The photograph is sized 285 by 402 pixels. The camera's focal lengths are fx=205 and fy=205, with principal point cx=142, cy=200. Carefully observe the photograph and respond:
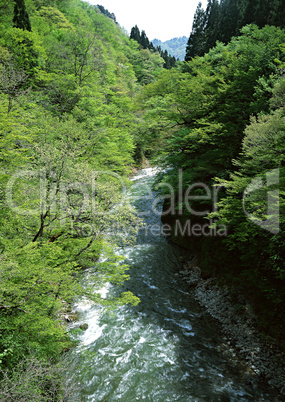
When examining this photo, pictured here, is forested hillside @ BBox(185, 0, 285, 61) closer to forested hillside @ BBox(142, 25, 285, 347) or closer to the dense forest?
the dense forest

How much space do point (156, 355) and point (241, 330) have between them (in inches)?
114

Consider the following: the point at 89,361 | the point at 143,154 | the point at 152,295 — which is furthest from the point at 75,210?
the point at 143,154

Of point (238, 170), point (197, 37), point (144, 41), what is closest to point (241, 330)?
point (238, 170)

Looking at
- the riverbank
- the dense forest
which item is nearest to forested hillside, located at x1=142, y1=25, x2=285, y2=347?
the dense forest

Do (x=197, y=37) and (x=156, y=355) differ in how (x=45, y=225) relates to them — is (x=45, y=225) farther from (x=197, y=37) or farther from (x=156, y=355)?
(x=197, y=37)

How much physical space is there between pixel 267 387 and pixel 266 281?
2701mm

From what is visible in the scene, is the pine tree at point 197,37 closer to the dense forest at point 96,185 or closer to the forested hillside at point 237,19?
the forested hillside at point 237,19

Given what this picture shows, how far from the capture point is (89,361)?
19.7 feet

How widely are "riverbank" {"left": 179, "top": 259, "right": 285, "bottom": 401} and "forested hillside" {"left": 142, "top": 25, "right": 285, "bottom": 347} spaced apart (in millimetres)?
378

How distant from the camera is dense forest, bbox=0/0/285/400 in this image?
4762 mm

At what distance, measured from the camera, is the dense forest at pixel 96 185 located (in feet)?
15.6

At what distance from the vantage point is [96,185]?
7.33 metres

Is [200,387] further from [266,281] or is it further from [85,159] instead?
[85,159]

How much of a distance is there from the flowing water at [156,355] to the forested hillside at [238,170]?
1.78 meters
